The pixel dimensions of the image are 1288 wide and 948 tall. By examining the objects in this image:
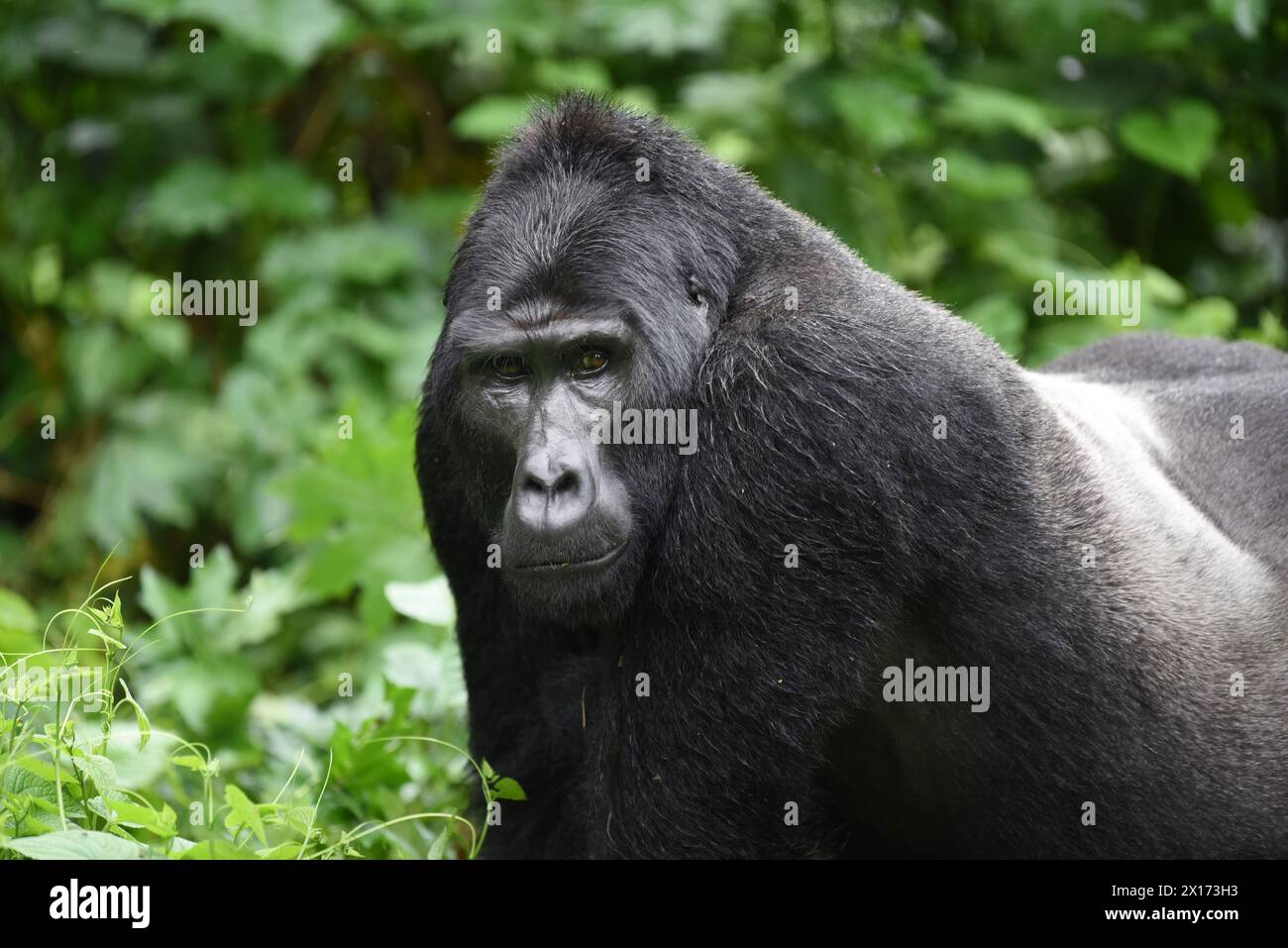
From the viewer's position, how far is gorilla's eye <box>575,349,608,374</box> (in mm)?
3584

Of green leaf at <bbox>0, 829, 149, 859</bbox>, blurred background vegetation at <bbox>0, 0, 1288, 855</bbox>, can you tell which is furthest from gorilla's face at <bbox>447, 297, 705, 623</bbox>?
blurred background vegetation at <bbox>0, 0, 1288, 855</bbox>

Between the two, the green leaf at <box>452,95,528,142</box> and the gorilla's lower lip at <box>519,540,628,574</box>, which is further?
the green leaf at <box>452,95,528,142</box>

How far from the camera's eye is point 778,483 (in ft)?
10.9

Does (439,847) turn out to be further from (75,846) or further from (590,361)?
(590,361)

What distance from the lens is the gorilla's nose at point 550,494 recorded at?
3326 millimetres

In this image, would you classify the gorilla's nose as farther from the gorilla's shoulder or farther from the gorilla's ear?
the gorilla's shoulder

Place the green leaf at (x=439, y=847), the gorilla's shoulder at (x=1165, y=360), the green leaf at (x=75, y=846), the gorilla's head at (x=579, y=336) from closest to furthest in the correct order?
1. the green leaf at (x=75, y=846)
2. the gorilla's head at (x=579, y=336)
3. the green leaf at (x=439, y=847)
4. the gorilla's shoulder at (x=1165, y=360)

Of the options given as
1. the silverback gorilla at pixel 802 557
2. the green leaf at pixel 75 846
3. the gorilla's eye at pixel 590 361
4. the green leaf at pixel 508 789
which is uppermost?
the gorilla's eye at pixel 590 361

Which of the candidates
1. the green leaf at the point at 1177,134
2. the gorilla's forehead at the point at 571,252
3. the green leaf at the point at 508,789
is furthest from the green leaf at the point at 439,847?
the green leaf at the point at 1177,134

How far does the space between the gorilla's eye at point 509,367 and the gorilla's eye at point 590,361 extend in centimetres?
14

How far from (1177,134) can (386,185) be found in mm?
4324

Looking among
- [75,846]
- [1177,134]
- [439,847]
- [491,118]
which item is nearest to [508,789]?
[439,847]

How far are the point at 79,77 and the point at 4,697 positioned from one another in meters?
6.00

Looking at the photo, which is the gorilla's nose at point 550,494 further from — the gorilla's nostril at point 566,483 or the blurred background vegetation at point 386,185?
the blurred background vegetation at point 386,185
